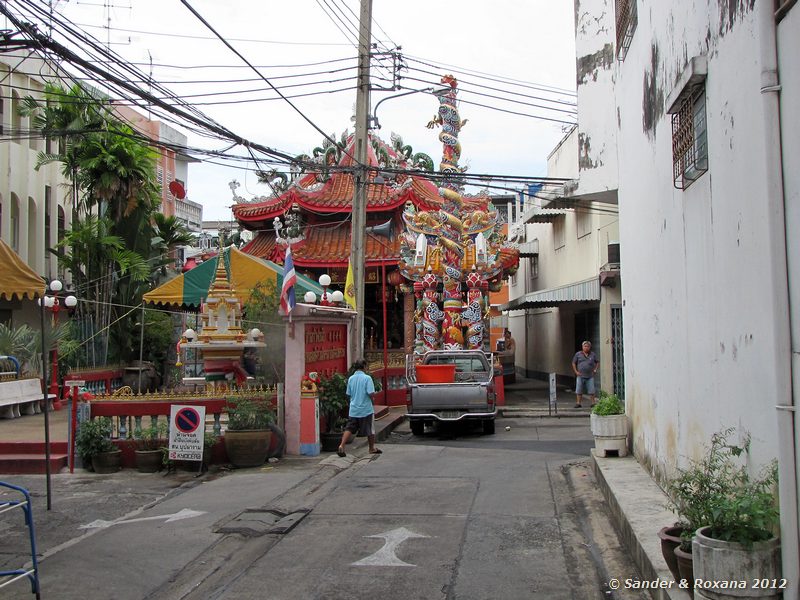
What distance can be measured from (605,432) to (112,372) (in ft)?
47.9

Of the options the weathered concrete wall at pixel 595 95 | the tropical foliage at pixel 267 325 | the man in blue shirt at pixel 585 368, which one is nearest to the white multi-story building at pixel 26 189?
the tropical foliage at pixel 267 325

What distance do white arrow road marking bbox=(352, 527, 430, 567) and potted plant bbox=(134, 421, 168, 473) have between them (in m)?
5.30

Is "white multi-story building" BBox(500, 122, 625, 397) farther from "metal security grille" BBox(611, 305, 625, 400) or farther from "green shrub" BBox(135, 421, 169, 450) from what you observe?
"green shrub" BBox(135, 421, 169, 450)

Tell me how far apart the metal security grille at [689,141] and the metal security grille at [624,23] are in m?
3.01

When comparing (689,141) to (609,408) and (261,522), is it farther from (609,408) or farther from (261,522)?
(261,522)

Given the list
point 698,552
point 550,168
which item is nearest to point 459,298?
point 550,168

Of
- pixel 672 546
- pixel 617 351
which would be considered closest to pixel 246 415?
pixel 672 546

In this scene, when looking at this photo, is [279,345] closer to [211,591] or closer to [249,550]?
[249,550]

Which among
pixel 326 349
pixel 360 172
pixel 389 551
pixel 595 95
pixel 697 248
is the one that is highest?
pixel 595 95

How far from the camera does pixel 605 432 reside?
11.3 m

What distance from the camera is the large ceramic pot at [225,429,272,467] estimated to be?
12.2 m

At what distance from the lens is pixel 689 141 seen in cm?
734

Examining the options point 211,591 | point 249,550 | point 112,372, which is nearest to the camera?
point 211,591

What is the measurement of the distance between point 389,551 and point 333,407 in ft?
23.3
